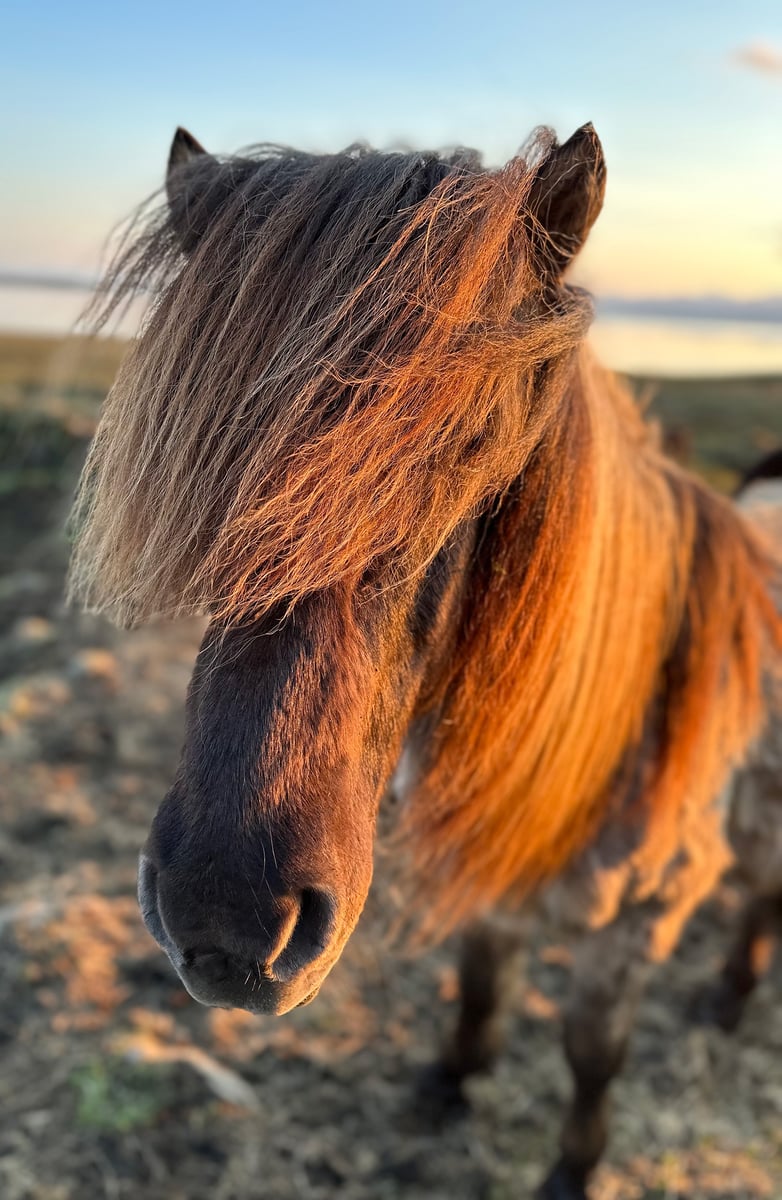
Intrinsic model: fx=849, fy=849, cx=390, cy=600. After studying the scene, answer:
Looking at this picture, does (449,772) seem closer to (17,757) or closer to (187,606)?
(187,606)

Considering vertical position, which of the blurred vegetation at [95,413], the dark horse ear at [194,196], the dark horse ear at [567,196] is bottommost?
the blurred vegetation at [95,413]

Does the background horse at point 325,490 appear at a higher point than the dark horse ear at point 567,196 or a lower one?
lower

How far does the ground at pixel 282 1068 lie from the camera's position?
235 cm

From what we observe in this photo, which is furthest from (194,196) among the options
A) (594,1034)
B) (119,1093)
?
(119,1093)

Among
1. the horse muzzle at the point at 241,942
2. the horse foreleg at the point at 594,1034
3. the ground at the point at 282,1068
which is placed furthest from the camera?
the ground at the point at 282,1068

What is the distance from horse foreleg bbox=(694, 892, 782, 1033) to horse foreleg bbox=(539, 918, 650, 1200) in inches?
37.6

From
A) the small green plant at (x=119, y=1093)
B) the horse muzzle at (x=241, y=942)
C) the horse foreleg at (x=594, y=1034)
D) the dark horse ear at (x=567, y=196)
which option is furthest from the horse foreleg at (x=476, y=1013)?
the dark horse ear at (x=567, y=196)

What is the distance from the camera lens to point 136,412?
4.02 ft

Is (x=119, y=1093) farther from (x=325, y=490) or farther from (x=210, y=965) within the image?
(x=325, y=490)

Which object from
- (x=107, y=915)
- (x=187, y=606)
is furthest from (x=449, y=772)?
(x=107, y=915)

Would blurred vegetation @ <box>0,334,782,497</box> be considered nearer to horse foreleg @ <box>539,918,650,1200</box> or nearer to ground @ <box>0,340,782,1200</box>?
ground @ <box>0,340,782,1200</box>

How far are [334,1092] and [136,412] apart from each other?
2.32m

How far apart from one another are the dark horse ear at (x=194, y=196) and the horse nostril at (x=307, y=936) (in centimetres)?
98

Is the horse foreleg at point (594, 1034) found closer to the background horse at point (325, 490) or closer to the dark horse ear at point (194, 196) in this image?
the background horse at point (325, 490)
